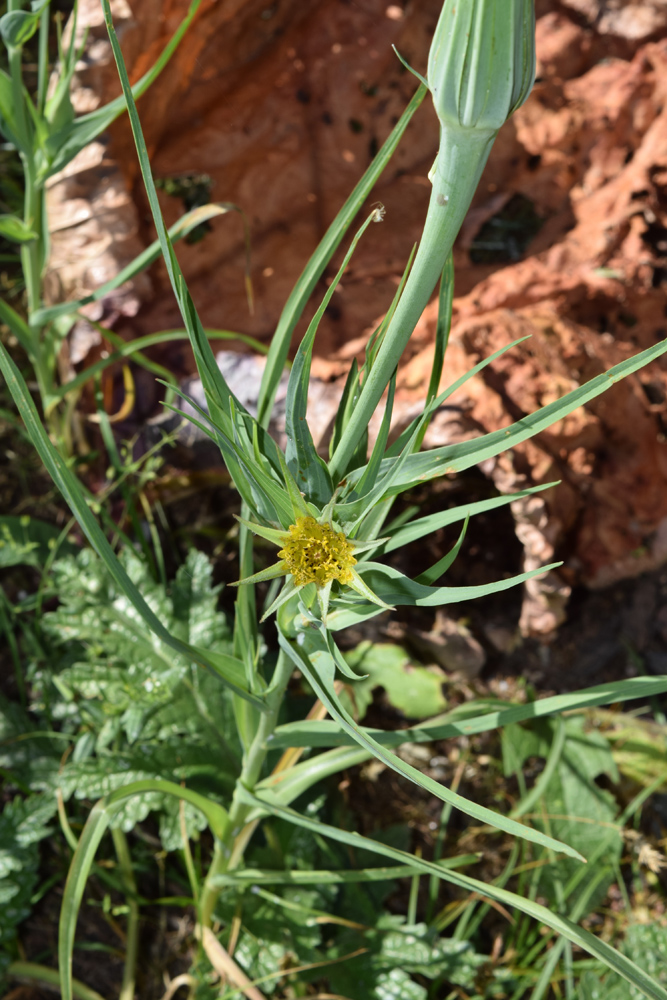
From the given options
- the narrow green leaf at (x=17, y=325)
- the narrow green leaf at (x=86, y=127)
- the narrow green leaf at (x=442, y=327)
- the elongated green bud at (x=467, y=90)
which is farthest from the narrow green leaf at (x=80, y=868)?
the narrow green leaf at (x=86, y=127)

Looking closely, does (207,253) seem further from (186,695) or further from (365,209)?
(186,695)

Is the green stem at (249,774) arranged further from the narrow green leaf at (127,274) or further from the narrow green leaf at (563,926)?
the narrow green leaf at (127,274)

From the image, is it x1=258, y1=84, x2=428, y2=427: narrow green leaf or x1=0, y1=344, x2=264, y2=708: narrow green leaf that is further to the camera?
x1=258, y1=84, x2=428, y2=427: narrow green leaf

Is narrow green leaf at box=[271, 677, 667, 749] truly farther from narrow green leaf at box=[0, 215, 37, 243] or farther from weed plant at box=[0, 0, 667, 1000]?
narrow green leaf at box=[0, 215, 37, 243]

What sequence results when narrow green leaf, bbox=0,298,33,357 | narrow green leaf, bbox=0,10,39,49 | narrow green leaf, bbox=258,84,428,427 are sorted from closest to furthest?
narrow green leaf, bbox=258,84,428,427 → narrow green leaf, bbox=0,10,39,49 → narrow green leaf, bbox=0,298,33,357

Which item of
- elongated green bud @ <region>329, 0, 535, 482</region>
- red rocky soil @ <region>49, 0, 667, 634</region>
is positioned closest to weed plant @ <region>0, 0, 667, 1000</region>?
elongated green bud @ <region>329, 0, 535, 482</region>

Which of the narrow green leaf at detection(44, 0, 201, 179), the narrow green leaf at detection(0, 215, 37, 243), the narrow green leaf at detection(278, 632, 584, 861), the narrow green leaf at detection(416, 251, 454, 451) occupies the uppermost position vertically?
the narrow green leaf at detection(44, 0, 201, 179)

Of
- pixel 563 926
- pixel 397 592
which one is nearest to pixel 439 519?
pixel 397 592
